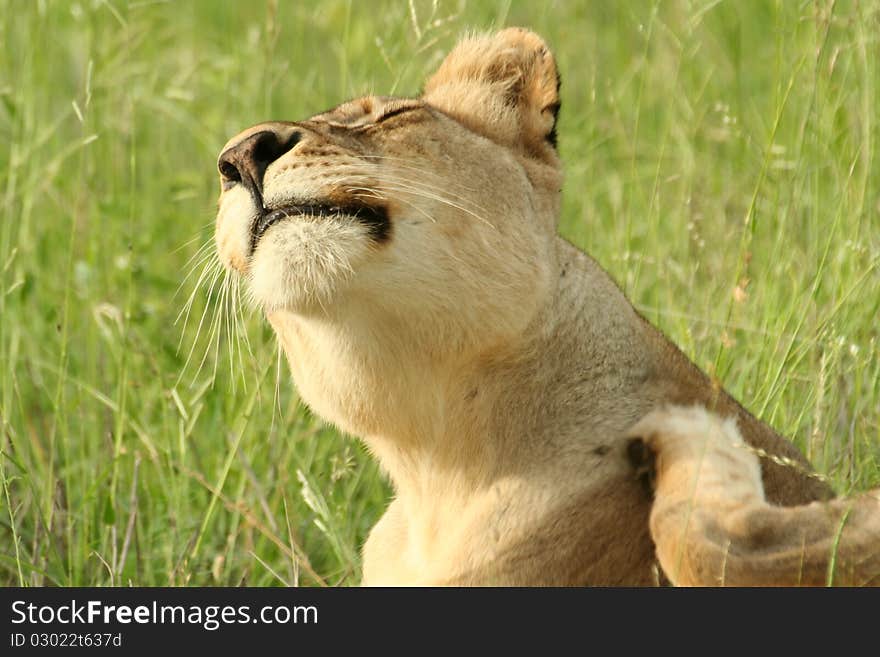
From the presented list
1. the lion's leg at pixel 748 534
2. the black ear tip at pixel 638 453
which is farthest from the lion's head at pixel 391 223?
the lion's leg at pixel 748 534

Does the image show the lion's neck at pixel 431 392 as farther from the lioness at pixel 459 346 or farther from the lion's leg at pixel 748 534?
the lion's leg at pixel 748 534

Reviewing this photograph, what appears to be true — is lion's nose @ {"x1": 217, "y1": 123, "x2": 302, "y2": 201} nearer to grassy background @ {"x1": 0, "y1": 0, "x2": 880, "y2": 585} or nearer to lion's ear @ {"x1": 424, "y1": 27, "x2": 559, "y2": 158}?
grassy background @ {"x1": 0, "y1": 0, "x2": 880, "y2": 585}

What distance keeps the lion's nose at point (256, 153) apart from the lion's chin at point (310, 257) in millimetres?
Answer: 102

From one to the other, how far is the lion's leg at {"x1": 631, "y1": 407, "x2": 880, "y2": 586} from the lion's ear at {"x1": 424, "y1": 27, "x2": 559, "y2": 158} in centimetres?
96

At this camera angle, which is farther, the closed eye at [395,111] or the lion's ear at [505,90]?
the lion's ear at [505,90]

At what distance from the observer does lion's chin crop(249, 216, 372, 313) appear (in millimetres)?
2973

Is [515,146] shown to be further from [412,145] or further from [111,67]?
[111,67]

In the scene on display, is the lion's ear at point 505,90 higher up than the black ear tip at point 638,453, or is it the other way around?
the lion's ear at point 505,90

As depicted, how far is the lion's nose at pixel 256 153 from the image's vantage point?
9.94 feet

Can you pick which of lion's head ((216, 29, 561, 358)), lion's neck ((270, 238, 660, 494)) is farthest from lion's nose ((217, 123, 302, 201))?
lion's neck ((270, 238, 660, 494))

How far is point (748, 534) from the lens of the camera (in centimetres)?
284

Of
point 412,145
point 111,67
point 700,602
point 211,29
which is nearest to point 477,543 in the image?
point 700,602

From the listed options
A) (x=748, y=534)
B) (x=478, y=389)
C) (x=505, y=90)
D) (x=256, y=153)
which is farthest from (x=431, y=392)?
(x=505, y=90)

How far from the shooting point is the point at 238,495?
4480 mm
